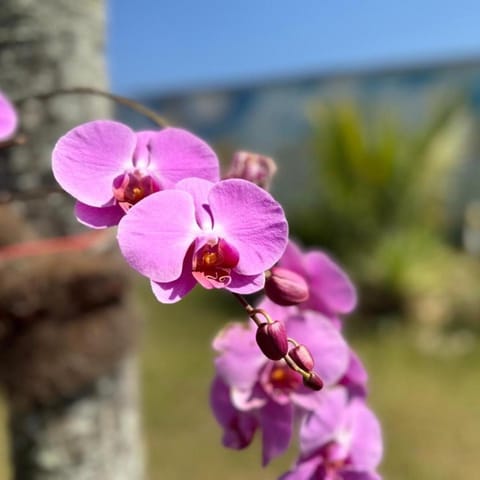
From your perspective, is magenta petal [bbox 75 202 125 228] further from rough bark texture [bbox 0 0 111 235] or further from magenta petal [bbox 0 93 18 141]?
rough bark texture [bbox 0 0 111 235]

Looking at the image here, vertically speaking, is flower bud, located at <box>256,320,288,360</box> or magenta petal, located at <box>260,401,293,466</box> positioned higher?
flower bud, located at <box>256,320,288,360</box>

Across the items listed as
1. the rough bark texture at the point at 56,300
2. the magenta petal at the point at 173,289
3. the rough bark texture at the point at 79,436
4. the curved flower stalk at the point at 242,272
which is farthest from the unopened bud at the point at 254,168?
the rough bark texture at the point at 79,436

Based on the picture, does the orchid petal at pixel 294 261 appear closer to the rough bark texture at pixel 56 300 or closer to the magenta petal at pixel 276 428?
the magenta petal at pixel 276 428

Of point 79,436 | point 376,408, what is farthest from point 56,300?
point 376,408

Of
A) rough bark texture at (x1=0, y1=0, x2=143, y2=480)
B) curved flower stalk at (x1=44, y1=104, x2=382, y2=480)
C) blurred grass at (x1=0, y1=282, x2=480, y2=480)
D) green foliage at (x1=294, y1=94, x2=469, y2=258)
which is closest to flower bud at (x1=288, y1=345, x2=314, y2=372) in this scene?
curved flower stalk at (x1=44, y1=104, x2=382, y2=480)

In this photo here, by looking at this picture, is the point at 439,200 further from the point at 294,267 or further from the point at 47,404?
the point at 294,267

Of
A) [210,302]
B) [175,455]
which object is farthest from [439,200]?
[175,455]
